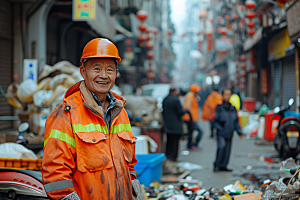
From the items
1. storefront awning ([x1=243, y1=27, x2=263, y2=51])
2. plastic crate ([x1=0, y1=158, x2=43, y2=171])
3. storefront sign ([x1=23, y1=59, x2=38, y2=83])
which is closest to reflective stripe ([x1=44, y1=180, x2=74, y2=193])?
plastic crate ([x1=0, y1=158, x2=43, y2=171])

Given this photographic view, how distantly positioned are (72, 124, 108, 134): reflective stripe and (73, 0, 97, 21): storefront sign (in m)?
7.58

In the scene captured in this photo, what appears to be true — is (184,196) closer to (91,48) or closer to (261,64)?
(91,48)

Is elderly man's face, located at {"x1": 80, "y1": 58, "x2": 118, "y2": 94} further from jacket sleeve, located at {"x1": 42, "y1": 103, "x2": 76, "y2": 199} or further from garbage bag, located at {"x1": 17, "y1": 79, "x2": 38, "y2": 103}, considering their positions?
garbage bag, located at {"x1": 17, "y1": 79, "x2": 38, "y2": 103}

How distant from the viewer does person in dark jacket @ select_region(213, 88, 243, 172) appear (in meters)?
8.44

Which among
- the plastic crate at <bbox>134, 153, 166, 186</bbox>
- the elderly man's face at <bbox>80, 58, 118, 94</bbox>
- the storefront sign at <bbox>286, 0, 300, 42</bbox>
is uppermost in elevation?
the storefront sign at <bbox>286, 0, 300, 42</bbox>

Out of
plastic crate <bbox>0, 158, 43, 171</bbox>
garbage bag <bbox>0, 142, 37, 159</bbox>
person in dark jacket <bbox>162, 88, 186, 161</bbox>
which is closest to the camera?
plastic crate <bbox>0, 158, 43, 171</bbox>

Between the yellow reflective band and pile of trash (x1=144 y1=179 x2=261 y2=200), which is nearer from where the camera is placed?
the yellow reflective band

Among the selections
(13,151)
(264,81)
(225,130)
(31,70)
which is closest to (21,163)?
(13,151)

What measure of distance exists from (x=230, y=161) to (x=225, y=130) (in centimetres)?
162

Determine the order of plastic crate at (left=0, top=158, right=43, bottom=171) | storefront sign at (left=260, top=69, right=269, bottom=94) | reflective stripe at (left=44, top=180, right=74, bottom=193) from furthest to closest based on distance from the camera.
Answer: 1. storefront sign at (left=260, top=69, right=269, bottom=94)
2. plastic crate at (left=0, top=158, right=43, bottom=171)
3. reflective stripe at (left=44, top=180, right=74, bottom=193)

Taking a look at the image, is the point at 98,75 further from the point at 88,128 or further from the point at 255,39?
the point at 255,39

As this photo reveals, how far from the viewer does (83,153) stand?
2561 mm

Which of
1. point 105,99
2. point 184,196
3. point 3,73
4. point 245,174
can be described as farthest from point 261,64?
point 105,99

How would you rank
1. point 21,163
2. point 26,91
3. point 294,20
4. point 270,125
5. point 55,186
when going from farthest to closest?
point 270,125
point 294,20
point 26,91
point 21,163
point 55,186
